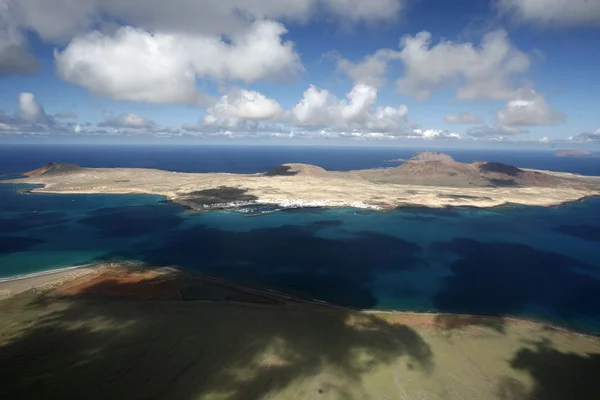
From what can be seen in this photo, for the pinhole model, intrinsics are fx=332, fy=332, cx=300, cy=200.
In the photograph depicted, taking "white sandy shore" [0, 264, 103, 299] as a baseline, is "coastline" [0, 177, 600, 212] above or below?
above

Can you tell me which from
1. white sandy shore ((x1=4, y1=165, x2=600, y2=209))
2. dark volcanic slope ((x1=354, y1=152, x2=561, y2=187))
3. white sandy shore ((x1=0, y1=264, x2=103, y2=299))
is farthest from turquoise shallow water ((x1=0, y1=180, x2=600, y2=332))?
dark volcanic slope ((x1=354, y1=152, x2=561, y2=187))

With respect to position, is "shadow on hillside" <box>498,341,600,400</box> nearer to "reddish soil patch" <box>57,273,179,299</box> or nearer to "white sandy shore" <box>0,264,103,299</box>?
"reddish soil patch" <box>57,273,179,299</box>

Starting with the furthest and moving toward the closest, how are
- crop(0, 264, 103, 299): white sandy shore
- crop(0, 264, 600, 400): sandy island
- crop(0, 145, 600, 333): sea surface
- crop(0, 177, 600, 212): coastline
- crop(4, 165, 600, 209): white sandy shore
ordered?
crop(4, 165, 600, 209): white sandy shore
crop(0, 177, 600, 212): coastline
crop(0, 145, 600, 333): sea surface
crop(0, 264, 103, 299): white sandy shore
crop(0, 264, 600, 400): sandy island

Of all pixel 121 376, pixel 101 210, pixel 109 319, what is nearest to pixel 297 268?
pixel 109 319

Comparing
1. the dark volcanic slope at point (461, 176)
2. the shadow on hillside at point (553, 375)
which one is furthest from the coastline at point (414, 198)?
the shadow on hillside at point (553, 375)

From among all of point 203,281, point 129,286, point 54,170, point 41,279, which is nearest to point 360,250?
point 203,281

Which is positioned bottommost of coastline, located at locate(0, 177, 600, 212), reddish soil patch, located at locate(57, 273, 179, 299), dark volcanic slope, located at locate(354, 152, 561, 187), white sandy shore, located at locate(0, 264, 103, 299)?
white sandy shore, located at locate(0, 264, 103, 299)
